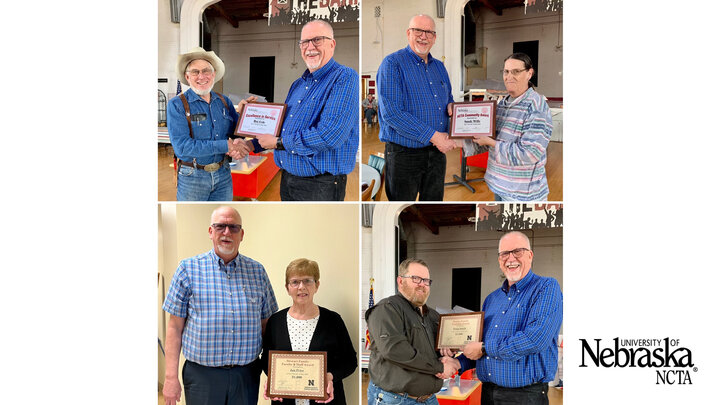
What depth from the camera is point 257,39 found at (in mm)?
4031

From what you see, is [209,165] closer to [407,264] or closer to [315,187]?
[315,187]

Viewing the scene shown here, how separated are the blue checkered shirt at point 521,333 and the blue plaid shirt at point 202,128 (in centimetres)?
154

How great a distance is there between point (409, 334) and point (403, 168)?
813 mm

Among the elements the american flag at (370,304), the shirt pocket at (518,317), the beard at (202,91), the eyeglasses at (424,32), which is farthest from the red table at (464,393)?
the beard at (202,91)

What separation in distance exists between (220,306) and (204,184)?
0.62 meters

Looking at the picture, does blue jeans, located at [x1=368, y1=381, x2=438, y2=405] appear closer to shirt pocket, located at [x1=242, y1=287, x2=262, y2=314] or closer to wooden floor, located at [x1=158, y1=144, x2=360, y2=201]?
shirt pocket, located at [x1=242, y1=287, x2=262, y2=314]

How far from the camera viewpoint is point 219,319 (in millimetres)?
3891

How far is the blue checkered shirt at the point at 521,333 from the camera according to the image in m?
3.81

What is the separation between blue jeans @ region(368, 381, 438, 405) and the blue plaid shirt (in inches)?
54.8

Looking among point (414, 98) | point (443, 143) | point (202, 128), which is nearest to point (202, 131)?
point (202, 128)
